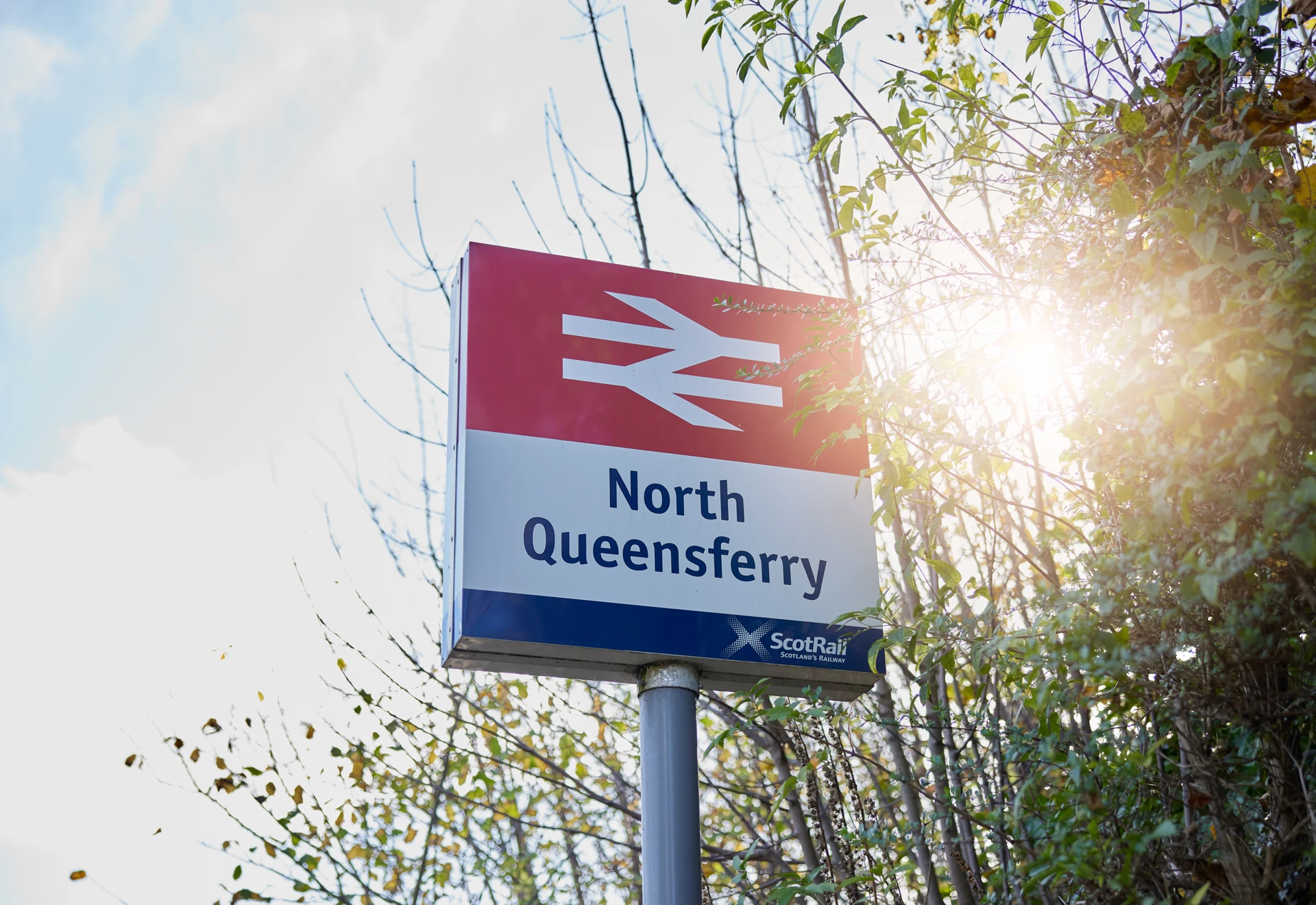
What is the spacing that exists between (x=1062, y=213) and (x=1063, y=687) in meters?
→ 1.22

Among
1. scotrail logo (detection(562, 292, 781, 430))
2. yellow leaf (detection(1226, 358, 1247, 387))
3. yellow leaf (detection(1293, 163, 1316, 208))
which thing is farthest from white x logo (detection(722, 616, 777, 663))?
yellow leaf (detection(1293, 163, 1316, 208))

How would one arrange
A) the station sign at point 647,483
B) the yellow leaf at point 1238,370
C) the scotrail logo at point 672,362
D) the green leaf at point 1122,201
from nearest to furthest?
the yellow leaf at point 1238,370
the green leaf at point 1122,201
the station sign at point 647,483
the scotrail logo at point 672,362

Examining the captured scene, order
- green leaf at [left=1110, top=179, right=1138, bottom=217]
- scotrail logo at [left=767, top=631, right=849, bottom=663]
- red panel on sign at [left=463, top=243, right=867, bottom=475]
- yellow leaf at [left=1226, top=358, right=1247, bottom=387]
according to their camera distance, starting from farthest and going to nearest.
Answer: red panel on sign at [left=463, top=243, right=867, bottom=475]
scotrail logo at [left=767, top=631, right=849, bottom=663]
green leaf at [left=1110, top=179, right=1138, bottom=217]
yellow leaf at [left=1226, top=358, right=1247, bottom=387]

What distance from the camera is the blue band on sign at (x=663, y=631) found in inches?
127

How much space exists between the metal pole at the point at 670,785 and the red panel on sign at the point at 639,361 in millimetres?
721

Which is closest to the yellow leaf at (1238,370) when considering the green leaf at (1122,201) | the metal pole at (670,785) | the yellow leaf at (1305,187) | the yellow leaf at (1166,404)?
the yellow leaf at (1166,404)

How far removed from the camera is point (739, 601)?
3486 millimetres

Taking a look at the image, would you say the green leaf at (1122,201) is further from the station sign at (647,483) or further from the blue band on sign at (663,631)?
the blue band on sign at (663,631)

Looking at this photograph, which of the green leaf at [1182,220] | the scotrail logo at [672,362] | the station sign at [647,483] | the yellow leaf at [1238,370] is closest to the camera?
the yellow leaf at [1238,370]

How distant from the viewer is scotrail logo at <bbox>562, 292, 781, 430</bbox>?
370cm

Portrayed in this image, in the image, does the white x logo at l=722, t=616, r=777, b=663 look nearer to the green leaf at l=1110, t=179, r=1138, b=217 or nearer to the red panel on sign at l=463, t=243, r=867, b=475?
the red panel on sign at l=463, t=243, r=867, b=475

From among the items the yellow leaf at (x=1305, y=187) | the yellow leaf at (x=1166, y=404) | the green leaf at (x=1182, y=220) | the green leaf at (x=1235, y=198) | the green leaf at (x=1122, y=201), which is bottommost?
the yellow leaf at (x=1166, y=404)

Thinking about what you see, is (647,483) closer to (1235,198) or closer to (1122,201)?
(1122,201)

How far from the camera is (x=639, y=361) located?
3744 millimetres
